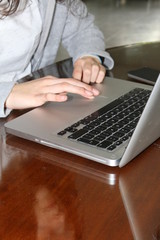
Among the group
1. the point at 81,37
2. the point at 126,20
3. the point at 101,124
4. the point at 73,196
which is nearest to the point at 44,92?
the point at 101,124

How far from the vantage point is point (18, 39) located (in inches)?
41.4

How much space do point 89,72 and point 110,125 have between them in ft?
0.98

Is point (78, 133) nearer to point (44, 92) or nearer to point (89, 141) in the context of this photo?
point (89, 141)

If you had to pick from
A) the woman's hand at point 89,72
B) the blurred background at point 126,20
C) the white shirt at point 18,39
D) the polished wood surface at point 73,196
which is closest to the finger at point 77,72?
the woman's hand at point 89,72

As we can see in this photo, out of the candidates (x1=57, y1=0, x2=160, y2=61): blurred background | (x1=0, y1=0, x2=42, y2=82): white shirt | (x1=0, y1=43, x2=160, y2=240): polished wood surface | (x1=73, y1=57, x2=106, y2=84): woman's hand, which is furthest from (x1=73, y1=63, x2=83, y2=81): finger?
(x1=57, y1=0, x2=160, y2=61): blurred background

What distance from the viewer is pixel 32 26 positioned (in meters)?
1.07

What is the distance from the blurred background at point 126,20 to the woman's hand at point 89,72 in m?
2.16

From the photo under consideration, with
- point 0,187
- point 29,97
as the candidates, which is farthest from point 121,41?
point 0,187

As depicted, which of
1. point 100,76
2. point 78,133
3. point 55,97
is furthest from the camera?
point 100,76

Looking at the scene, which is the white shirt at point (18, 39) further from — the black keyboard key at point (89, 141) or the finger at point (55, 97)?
the black keyboard key at point (89, 141)

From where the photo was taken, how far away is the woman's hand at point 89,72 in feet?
3.32

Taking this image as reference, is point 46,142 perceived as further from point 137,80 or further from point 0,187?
point 137,80

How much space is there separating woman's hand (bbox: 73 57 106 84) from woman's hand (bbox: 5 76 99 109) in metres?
0.13

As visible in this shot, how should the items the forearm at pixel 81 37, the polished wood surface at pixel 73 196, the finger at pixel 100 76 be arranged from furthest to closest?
the forearm at pixel 81 37 → the finger at pixel 100 76 → the polished wood surface at pixel 73 196
